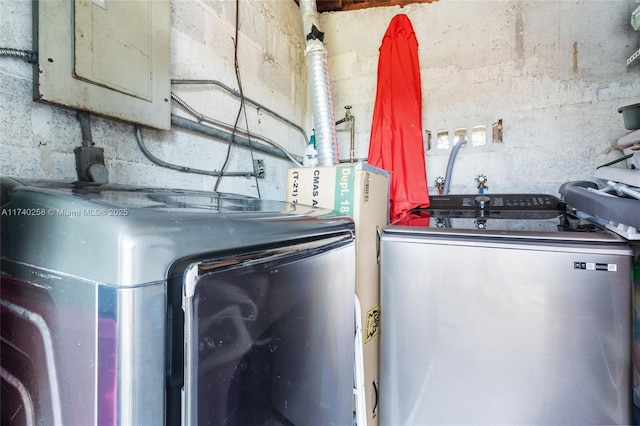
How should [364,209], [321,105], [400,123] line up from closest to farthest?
[364,209]
[321,105]
[400,123]

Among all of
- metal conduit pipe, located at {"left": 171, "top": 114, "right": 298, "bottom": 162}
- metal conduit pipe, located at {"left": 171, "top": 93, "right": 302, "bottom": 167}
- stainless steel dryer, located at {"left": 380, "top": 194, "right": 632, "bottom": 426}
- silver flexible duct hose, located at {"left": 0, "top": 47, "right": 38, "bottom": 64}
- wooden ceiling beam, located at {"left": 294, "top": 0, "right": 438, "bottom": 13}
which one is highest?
wooden ceiling beam, located at {"left": 294, "top": 0, "right": 438, "bottom": 13}

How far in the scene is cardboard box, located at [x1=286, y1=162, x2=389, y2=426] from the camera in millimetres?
1249

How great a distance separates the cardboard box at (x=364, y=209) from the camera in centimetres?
125

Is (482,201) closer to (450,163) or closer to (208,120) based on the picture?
(450,163)

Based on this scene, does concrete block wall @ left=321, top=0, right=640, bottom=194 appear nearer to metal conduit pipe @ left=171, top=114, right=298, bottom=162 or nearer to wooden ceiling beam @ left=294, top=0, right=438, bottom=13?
wooden ceiling beam @ left=294, top=0, right=438, bottom=13

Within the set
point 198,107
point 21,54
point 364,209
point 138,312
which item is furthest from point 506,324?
point 21,54

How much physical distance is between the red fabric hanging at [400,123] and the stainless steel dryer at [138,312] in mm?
1434

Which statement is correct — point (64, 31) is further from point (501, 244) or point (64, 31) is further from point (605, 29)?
point (605, 29)

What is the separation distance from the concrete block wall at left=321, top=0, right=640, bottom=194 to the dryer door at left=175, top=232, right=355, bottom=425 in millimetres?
1778

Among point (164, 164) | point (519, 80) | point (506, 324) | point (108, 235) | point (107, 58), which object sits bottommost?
point (506, 324)

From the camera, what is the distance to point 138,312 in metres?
0.39

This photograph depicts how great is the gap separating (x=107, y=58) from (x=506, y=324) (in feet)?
5.46

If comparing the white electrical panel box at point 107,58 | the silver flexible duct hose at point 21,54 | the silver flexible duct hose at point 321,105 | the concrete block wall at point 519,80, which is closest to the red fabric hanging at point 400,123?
the concrete block wall at point 519,80

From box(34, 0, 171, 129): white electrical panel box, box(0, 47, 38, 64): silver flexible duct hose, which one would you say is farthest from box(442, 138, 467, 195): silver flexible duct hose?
box(0, 47, 38, 64): silver flexible duct hose
